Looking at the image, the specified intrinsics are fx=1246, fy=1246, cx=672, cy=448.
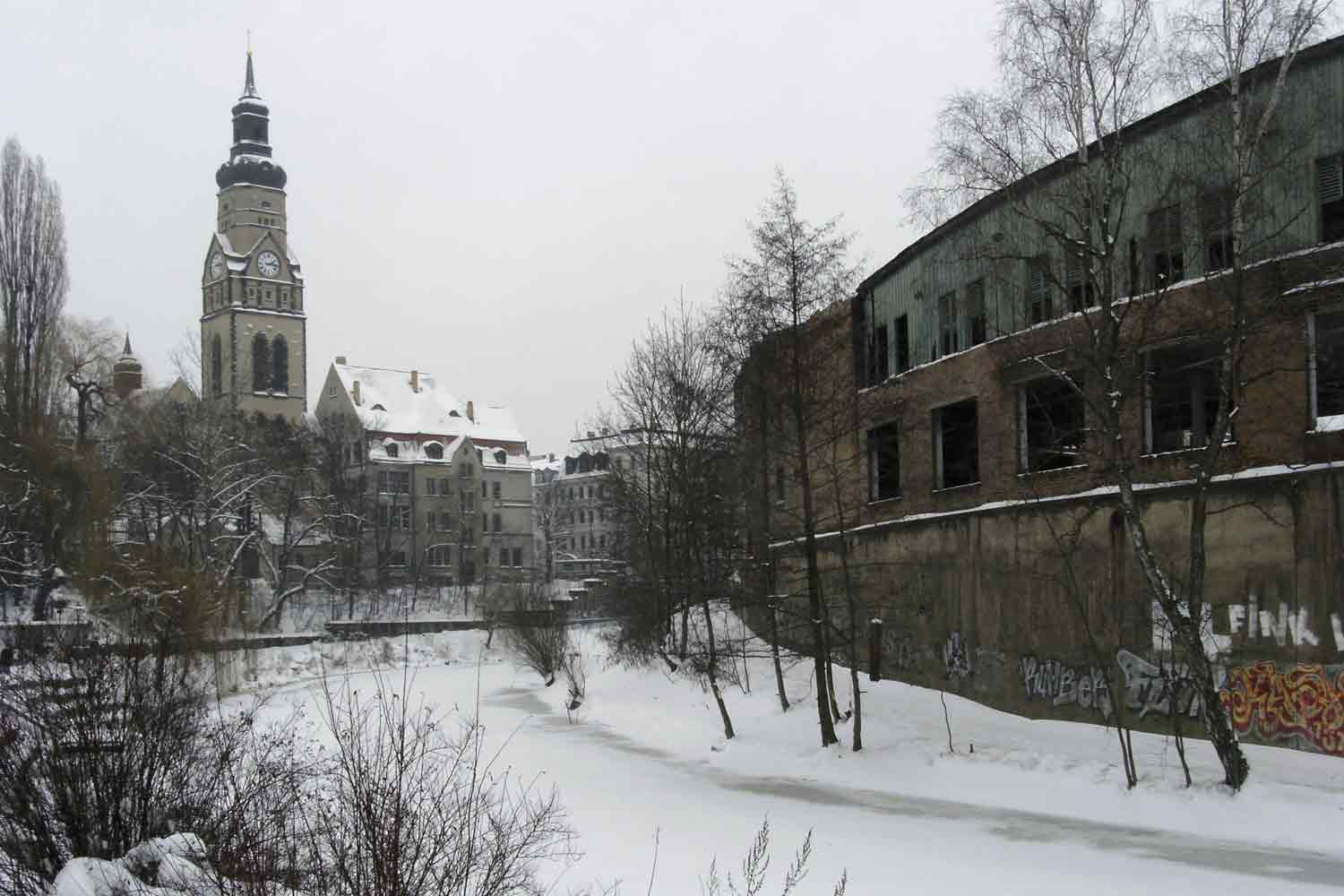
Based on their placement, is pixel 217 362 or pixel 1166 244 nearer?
pixel 1166 244

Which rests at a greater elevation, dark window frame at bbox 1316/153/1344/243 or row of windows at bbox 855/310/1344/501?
dark window frame at bbox 1316/153/1344/243

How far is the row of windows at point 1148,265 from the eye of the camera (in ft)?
67.5

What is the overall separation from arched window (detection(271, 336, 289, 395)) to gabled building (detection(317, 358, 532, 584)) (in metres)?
3.72

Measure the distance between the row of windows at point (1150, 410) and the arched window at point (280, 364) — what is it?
254ft

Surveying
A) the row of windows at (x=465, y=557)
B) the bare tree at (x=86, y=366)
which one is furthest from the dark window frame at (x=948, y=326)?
the row of windows at (x=465, y=557)

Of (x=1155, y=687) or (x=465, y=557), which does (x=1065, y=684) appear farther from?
(x=465, y=557)

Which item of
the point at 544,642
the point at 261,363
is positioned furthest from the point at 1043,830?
the point at 261,363

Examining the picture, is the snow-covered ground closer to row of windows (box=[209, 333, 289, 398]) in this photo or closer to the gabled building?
the gabled building

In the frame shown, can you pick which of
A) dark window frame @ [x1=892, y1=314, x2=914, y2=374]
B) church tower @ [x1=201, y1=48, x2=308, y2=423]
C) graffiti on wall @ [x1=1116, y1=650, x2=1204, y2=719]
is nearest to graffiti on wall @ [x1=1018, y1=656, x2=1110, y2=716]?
graffiti on wall @ [x1=1116, y1=650, x2=1204, y2=719]

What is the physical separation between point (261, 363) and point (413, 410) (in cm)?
1306

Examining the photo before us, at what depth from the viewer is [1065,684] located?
25.0 metres

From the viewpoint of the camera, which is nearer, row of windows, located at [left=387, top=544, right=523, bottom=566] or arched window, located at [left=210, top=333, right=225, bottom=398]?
row of windows, located at [left=387, top=544, right=523, bottom=566]

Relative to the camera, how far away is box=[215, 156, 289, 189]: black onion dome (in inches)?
4154

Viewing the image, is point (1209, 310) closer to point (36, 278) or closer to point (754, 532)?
point (754, 532)
